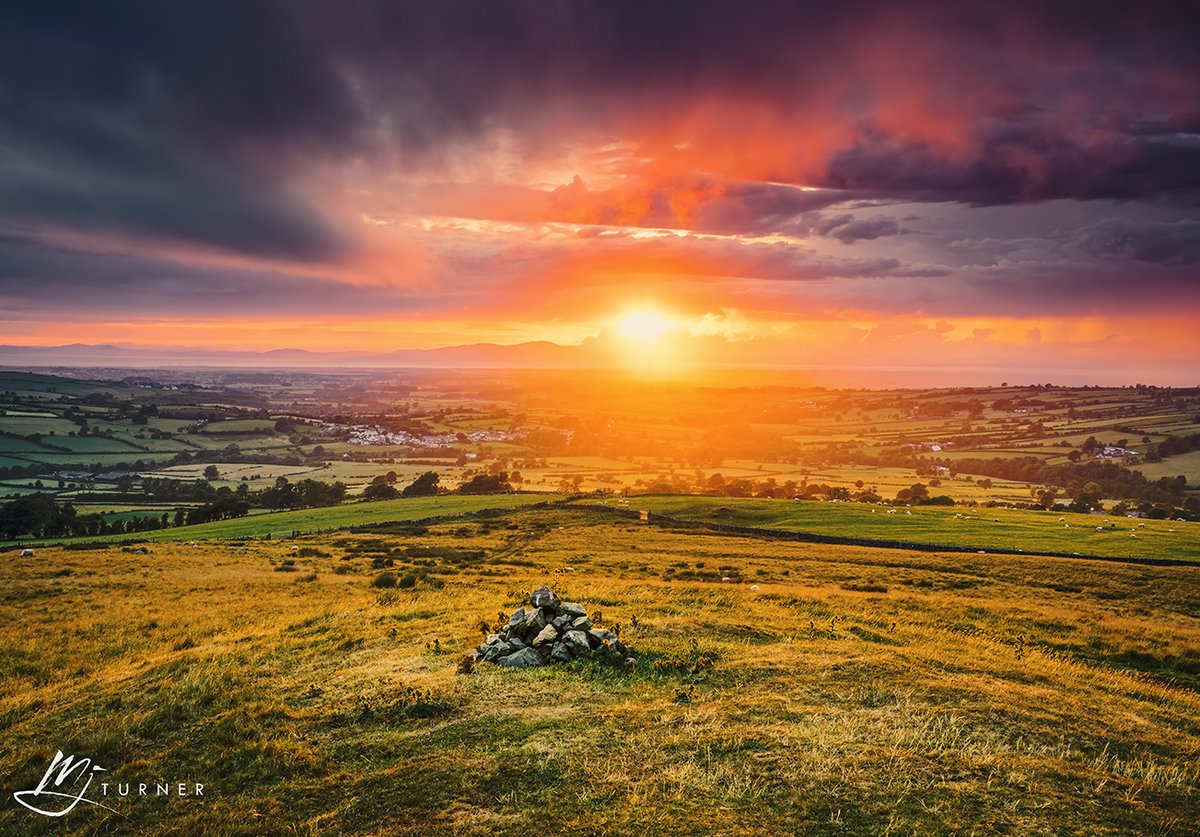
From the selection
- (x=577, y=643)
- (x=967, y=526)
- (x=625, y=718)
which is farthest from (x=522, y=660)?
(x=967, y=526)

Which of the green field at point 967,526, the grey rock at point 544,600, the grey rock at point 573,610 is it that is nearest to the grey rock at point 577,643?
the grey rock at point 573,610

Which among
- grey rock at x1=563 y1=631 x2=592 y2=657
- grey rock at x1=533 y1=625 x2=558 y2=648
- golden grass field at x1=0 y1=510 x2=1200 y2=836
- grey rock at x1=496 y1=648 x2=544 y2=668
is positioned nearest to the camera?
golden grass field at x1=0 y1=510 x2=1200 y2=836

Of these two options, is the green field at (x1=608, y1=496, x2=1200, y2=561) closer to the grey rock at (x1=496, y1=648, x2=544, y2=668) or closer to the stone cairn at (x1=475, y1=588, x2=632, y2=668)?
the stone cairn at (x1=475, y1=588, x2=632, y2=668)

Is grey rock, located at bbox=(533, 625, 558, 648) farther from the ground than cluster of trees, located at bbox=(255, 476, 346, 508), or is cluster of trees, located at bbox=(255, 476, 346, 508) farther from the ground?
grey rock, located at bbox=(533, 625, 558, 648)

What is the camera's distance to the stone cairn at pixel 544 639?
18.9m

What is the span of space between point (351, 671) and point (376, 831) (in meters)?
9.79

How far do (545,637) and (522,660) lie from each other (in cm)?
124

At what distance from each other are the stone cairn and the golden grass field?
0.91 meters

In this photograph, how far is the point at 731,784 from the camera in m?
11.2

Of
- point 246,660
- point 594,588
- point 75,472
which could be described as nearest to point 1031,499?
point 594,588

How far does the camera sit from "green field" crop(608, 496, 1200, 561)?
59.9m

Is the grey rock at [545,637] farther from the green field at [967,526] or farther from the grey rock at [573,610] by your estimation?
the green field at [967,526]

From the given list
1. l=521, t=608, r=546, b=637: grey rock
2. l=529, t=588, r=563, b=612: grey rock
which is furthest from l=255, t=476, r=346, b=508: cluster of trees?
l=521, t=608, r=546, b=637: grey rock

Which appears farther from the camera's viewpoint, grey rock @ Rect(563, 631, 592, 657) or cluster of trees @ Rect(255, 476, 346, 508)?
cluster of trees @ Rect(255, 476, 346, 508)
